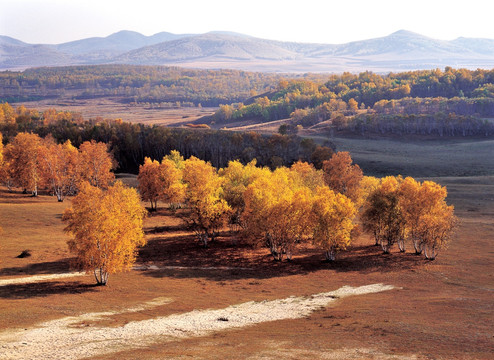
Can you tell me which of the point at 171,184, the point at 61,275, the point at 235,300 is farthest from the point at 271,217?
the point at 171,184

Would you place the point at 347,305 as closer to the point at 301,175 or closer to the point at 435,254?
the point at 435,254

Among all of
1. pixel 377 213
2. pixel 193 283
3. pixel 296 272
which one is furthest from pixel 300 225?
pixel 193 283

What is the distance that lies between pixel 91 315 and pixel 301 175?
60220 mm

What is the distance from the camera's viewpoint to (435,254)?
63125mm

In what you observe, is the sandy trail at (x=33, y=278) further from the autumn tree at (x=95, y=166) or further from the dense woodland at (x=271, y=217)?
the autumn tree at (x=95, y=166)

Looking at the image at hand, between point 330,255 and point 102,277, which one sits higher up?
point 102,277

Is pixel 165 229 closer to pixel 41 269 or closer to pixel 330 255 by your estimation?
pixel 41 269

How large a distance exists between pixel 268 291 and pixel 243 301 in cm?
455

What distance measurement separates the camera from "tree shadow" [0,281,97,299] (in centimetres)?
4666

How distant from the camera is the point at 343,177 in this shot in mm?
90250

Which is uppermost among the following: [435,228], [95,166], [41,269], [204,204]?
[95,166]

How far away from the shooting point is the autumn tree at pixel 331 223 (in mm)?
62094

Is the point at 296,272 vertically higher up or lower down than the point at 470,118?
lower down

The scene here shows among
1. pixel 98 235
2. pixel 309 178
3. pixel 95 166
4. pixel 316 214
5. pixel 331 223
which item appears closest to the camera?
pixel 98 235
